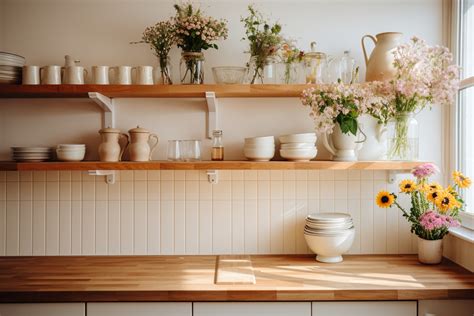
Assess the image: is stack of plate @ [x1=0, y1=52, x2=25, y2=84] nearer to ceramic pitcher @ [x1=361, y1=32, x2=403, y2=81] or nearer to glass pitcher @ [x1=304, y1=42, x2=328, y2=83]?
glass pitcher @ [x1=304, y1=42, x2=328, y2=83]

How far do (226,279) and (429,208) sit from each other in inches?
47.6

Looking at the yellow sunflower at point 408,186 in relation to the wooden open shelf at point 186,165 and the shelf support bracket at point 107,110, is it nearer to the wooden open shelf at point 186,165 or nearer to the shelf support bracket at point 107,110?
the wooden open shelf at point 186,165

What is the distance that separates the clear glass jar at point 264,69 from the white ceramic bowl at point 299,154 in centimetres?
40

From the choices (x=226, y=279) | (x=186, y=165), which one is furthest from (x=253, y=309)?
(x=186, y=165)

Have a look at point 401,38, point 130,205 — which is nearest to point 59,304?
point 130,205

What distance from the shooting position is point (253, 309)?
1933mm

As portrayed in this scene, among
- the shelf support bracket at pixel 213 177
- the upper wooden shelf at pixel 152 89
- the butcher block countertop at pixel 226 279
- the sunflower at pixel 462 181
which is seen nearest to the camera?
the butcher block countertop at pixel 226 279

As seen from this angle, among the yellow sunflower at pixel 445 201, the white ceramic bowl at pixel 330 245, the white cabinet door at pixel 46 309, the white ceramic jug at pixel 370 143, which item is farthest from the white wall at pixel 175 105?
the white cabinet door at pixel 46 309

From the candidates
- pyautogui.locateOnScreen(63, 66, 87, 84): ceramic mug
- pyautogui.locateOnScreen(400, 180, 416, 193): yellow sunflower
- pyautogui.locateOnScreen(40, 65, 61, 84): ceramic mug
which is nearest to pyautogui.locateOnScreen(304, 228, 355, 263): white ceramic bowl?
pyautogui.locateOnScreen(400, 180, 416, 193): yellow sunflower

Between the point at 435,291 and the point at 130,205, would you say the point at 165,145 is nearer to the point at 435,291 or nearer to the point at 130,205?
the point at 130,205

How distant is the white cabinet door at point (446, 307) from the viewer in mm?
1926

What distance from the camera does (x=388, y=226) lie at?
2.53m

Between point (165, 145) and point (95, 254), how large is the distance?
76cm

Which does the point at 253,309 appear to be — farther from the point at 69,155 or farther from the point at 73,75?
the point at 73,75
